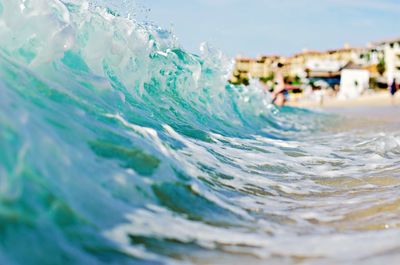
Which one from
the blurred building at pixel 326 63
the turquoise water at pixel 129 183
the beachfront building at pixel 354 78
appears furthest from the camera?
the blurred building at pixel 326 63

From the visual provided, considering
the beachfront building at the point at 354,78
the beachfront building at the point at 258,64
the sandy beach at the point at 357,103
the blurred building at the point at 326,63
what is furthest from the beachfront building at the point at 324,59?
the sandy beach at the point at 357,103

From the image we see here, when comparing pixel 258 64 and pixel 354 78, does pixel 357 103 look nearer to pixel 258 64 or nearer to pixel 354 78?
pixel 354 78

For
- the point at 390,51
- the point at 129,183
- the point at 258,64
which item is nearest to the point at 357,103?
the point at 129,183

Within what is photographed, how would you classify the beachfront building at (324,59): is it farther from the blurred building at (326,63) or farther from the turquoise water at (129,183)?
the turquoise water at (129,183)

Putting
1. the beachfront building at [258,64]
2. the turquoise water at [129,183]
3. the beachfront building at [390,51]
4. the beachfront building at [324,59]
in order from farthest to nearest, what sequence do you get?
the beachfront building at [258,64], the beachfront building at [324,59], the beachfront building at [390,51], the turquoise water at [129,183]

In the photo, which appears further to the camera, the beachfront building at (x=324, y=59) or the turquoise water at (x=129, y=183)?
the beachfront building at (x=324, y=59)

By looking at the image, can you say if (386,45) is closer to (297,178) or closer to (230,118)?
(230,118)

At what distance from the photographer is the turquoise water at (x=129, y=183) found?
2311mm

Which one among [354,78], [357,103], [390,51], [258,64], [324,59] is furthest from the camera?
[258,64]

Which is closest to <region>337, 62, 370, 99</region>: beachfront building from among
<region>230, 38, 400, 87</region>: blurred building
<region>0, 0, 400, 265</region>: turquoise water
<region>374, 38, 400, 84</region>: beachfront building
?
<region>230, 38, 400, 87</region>: blurred building

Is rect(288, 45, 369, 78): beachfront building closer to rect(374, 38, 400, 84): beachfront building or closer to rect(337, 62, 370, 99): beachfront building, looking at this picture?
rect(374, 38, 400, 84): beachfront building

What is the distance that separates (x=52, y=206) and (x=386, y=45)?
7510 cm

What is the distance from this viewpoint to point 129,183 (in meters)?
3.04

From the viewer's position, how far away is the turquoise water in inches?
91.0
